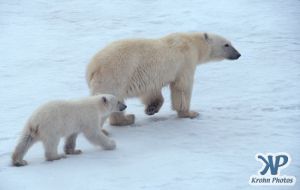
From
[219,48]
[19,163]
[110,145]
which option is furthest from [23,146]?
[219,48]

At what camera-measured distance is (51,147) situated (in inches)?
268

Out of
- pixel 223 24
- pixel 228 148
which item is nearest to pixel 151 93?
pixel 228 148

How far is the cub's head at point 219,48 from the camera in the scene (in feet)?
30.3

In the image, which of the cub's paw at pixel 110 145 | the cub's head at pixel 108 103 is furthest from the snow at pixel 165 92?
the cub's head at pixel 108 103

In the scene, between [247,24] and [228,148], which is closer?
[228,148]

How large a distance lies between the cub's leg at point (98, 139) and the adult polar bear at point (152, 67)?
820mm

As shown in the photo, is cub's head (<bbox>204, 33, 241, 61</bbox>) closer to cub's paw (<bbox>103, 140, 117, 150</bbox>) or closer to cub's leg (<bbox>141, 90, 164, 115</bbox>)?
cub's leg (<bbox>141, 90, 164, 115</bbox>)

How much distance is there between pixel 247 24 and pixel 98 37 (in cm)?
371

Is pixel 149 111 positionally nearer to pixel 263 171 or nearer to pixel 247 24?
pixel 263 171

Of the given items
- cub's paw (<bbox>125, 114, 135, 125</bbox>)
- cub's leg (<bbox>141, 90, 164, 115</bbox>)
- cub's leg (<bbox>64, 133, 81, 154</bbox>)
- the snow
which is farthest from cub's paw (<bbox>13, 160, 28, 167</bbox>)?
cub's leg (<bbox>141, 90, 164, 115</bbox>)

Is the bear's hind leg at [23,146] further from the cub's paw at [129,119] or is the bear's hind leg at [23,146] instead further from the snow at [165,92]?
the cub's paw at [129,119]

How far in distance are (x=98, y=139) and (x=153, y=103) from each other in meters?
1.88

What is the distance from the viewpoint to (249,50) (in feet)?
42.8
